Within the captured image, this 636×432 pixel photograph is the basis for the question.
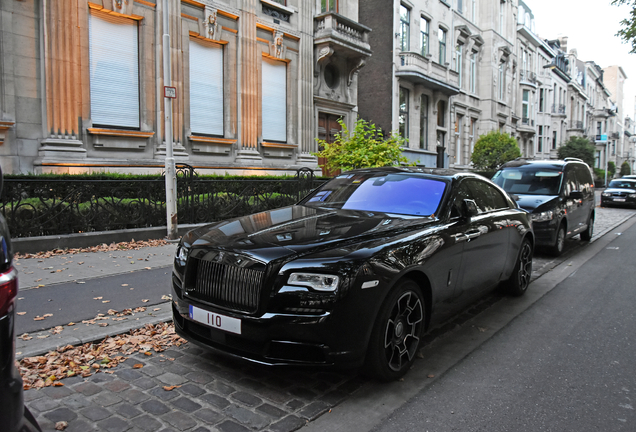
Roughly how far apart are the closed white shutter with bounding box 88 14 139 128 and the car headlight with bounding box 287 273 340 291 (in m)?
11.7

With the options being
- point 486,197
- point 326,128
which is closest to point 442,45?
point 326,128

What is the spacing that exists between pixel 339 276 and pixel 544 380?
2.00 metres

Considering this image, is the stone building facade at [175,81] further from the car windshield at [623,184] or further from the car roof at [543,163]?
the car windshield at [623,184]

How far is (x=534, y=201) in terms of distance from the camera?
9422mm

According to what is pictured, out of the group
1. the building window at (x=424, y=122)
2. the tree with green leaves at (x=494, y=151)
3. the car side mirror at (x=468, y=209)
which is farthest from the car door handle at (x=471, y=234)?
the tree with green leaves at (x=494, y=151)

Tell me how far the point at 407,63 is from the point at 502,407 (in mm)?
24618

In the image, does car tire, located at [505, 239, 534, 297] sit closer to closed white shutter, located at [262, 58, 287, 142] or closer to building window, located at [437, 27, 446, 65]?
closed white shutter, located at [262, 58, 287, 142]

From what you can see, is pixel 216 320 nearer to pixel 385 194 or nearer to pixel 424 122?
pixel 385 194

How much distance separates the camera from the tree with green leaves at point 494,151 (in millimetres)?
28094

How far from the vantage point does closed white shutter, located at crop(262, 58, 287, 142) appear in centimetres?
1797

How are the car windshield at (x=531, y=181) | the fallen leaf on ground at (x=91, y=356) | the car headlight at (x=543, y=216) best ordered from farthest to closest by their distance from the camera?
the car windshield at (x=531, y=181) → the car headlight at (x=543, y=216) → the fallen leaf on ground at (x=91, y=356)

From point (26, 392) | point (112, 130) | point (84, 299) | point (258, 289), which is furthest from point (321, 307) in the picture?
point (112, 130)

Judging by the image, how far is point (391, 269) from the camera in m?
3.53

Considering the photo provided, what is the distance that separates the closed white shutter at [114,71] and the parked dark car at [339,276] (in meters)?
10.3
